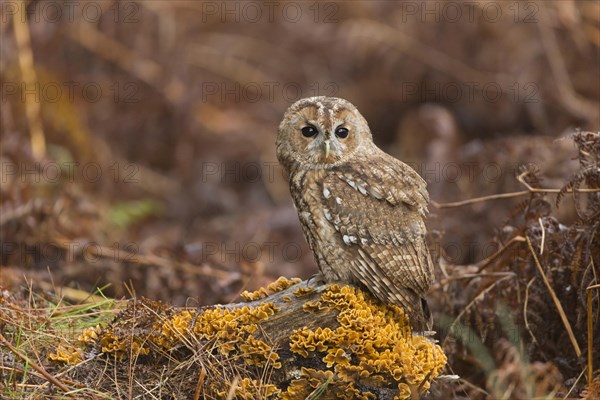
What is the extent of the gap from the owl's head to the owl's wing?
0.10 m

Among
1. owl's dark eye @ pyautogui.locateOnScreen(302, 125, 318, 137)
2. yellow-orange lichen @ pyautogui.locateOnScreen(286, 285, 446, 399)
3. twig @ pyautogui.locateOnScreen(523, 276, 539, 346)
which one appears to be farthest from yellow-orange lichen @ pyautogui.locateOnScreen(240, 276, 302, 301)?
twig @ pyautogui.locateOnScreen(523, 276, 539, 346)

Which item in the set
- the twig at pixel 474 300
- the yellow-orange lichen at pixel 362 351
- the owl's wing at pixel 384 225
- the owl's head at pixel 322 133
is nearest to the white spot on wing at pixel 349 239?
the owl's wing at pixel 384 225

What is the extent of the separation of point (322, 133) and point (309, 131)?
104 mm

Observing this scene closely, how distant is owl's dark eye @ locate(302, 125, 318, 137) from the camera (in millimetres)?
3963

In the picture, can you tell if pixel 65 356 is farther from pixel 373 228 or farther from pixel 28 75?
pixel 28 75

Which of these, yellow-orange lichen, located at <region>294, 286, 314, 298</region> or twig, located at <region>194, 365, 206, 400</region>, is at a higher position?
yellow-orange lichen, located at <region>294, 286, 314, 298</region>

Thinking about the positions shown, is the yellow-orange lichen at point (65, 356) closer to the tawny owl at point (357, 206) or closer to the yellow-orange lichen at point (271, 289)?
the yellow-orange lichen at point (271, 289)

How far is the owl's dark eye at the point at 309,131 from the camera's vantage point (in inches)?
156

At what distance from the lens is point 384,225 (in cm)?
374

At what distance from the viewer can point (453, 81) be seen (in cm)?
955

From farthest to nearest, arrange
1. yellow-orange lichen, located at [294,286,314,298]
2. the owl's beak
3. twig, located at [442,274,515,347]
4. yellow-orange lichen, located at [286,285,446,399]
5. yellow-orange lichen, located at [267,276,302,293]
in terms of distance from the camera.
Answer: twig, located at [442,274,515,347] → the owl's beak → yellow-orange lichen, located at [267,276,302,293] → yellow-orange lichen, located at [294,286,314,298] → yellow-orange lichen, located at [286,285,446,399]

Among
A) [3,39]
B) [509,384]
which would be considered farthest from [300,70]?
[509,384]

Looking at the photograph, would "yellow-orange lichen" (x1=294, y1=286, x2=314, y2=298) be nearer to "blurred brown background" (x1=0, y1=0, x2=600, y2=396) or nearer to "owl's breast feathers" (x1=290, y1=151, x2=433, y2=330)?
"owl's breast feathers" (x1=290, y1=151, x2=433, y2=330)

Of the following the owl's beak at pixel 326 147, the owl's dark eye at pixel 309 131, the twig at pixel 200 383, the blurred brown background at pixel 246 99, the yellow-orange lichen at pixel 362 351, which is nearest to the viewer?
the twig at pixel 200 383
